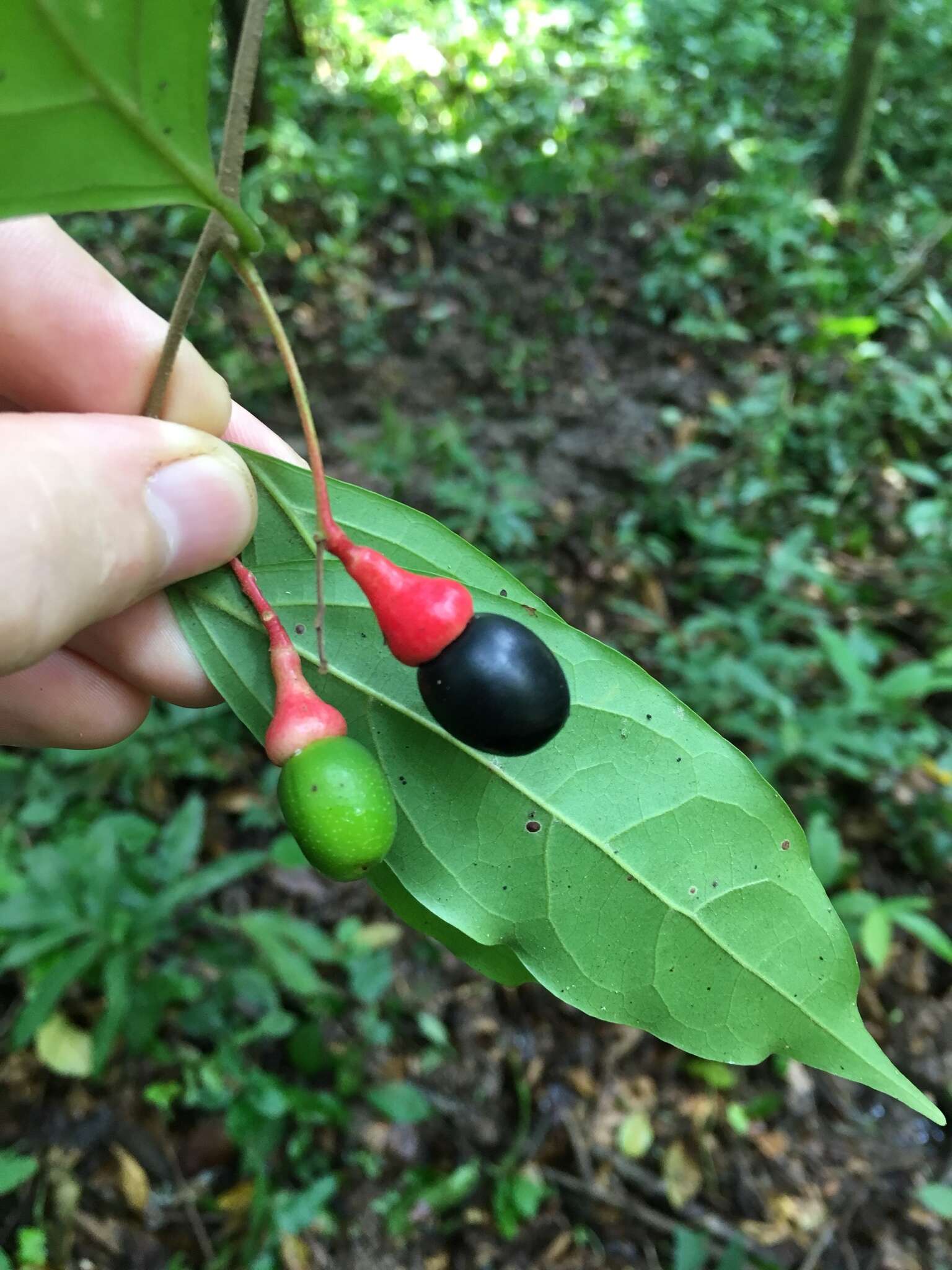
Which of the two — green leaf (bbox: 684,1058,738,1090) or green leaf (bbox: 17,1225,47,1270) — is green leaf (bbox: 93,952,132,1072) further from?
green leaf (bbox: 684,1058,738,1090)

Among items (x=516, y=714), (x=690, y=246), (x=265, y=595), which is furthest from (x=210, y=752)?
(x=690, y=246)

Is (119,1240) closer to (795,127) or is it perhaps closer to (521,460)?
(521,460)

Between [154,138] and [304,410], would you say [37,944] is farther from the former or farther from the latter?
[154,138]

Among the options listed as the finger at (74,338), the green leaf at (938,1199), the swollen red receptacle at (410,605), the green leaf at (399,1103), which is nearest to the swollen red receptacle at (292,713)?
the swollen red receptacle at (410,605)

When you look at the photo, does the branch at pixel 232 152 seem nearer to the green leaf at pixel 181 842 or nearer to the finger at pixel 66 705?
the finger at pixel 66 705

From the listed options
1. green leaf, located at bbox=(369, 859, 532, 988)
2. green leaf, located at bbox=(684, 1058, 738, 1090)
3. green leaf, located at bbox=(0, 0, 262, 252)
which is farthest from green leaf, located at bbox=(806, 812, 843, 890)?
A: green leaf, located at bbox=(0, 0, 262, 252)

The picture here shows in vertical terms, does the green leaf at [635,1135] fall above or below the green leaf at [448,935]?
below

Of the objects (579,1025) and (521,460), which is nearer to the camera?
(579,1025)
